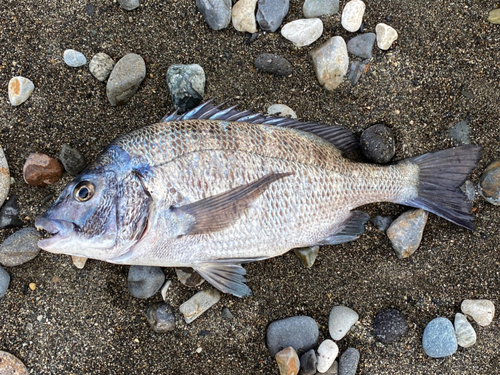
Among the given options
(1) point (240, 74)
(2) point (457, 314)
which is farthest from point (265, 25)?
(2) point (457, 314)

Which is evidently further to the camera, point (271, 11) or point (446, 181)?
point (271, 11)

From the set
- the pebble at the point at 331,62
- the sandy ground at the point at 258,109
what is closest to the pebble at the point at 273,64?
the sandy ground at the point at 258,109

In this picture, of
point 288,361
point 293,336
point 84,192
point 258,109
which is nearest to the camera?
point 84,192

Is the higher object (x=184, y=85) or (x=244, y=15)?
(x=244, y=15)

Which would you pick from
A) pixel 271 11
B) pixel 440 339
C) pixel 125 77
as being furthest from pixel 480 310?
pixel 125 77

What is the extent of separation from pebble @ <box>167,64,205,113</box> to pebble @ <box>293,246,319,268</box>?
1.19 metres

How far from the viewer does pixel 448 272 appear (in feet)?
8.52

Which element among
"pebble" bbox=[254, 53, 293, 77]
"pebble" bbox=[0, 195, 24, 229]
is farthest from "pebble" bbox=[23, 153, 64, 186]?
"pebble" bbox=[254, 53, 293, 77]

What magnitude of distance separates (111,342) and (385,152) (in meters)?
2.16

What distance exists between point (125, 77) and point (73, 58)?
0.38 meters

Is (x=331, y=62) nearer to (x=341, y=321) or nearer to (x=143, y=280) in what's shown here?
(x=341, y=321)

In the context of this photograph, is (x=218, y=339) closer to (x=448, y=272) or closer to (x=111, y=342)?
(x=111, y=342)

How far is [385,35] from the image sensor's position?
2580 millimetres

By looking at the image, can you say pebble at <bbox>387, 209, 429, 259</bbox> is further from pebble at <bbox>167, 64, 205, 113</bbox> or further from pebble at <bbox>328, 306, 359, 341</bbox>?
pebble at <bbox>167, 64, 205, 113</bbox>
